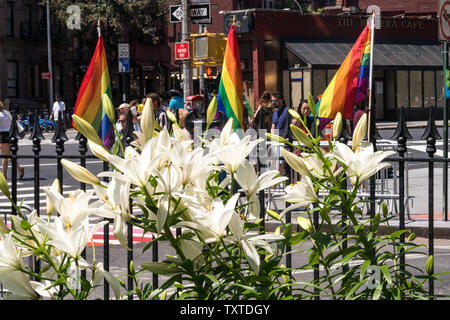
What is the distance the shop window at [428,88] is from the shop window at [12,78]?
23.6 m

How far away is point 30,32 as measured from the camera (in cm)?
5262

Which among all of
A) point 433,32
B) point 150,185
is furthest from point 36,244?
point 433,32

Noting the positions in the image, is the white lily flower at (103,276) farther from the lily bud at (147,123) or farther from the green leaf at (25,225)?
the lily bud at (147,123)

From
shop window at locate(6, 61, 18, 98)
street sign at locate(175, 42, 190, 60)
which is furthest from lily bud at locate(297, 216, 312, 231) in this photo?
shop window at locate(6, 61, 18, 98)

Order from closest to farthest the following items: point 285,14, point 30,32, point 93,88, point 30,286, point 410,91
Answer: point 30,286 < point 93,88 < point 285,14 < point 410,91 < point 30,32

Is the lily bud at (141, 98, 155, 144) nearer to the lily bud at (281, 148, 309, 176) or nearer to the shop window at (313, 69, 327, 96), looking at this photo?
the lily bud at (281, 148, 309, 176)

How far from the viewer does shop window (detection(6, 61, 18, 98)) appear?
168 ft

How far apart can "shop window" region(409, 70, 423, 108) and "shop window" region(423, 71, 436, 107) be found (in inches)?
9.7

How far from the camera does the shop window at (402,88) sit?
153 feet

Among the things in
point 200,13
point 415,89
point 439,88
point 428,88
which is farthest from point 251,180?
point 439,88

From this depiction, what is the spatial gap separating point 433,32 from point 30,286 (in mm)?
49170
